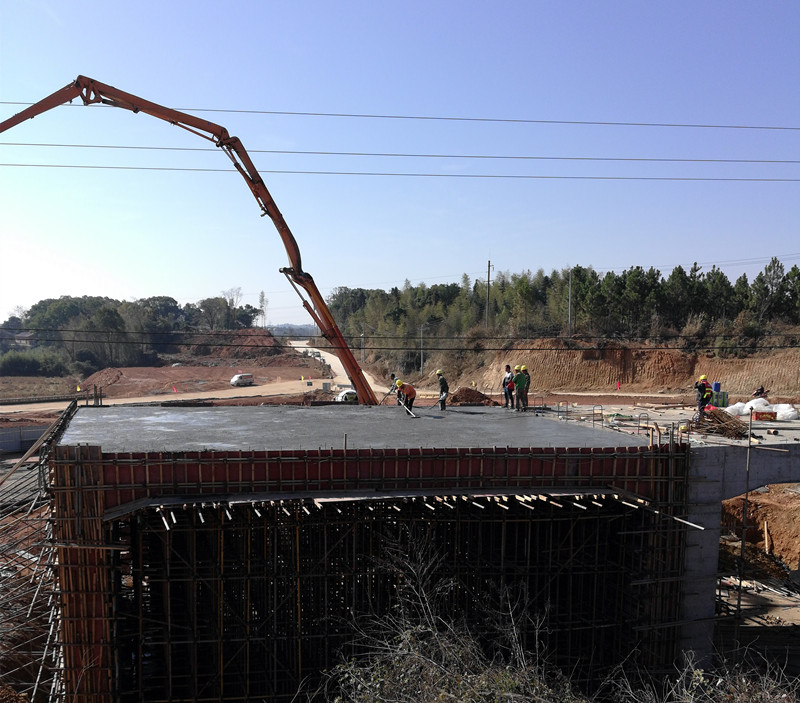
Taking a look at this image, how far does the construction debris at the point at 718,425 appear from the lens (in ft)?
51.5

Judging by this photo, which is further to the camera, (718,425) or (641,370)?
(641,370)

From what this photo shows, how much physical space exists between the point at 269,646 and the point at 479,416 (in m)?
11.0

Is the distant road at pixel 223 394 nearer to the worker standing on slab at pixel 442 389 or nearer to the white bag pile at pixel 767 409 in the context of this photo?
the worker standing on slab at pixel 442 389

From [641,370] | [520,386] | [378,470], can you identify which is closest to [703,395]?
[520,386]

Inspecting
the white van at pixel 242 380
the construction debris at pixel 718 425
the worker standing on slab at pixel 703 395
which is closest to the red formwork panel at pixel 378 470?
the construction debris at pixel 718 425

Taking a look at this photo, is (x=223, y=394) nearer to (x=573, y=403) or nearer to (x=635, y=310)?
(x=573, y=403)

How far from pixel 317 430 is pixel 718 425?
1077 centimetres

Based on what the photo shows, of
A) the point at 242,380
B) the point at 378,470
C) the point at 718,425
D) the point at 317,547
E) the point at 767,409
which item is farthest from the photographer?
the point at 242,380

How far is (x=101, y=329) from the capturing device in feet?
264

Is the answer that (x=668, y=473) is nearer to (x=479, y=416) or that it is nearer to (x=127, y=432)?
(x=479, y=416)

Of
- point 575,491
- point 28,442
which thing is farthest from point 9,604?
point 28,442

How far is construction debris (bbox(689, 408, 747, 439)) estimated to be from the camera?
1570 cm

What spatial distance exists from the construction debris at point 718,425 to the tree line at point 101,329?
141 ft

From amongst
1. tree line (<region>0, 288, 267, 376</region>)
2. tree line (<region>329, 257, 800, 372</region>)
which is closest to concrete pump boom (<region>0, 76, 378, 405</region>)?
tree line (<region>329, 257, 800, 372</region>)
